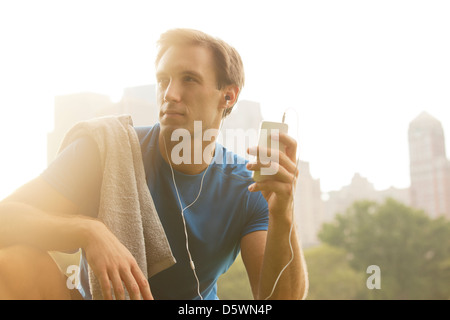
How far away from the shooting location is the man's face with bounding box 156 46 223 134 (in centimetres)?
111

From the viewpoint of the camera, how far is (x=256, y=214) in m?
1.17

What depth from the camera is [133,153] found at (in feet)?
3.45

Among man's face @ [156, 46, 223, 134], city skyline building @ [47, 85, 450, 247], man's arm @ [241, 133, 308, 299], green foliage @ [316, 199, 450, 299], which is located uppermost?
city skyline building @ [47, 85, 450, 247]

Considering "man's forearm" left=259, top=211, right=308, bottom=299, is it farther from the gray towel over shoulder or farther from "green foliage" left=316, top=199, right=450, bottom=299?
"green foliage" left=316, top=199, right=450, bottom=299

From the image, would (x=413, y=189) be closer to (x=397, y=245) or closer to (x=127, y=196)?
(x=397, y=245)

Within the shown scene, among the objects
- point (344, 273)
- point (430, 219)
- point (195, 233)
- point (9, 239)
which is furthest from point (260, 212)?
point (430, 219)

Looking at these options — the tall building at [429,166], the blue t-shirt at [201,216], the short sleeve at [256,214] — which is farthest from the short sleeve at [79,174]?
the tall building at [429,166]

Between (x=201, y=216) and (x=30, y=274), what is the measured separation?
420mm

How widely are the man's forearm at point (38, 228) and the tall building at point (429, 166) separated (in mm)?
30216

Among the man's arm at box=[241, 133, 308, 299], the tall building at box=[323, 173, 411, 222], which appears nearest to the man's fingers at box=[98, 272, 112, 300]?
the man's arm at box=[241, 133, 308, 299]

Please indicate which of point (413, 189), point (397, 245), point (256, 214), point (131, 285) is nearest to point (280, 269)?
point (256, 214)

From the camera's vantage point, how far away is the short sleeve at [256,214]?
115cm
